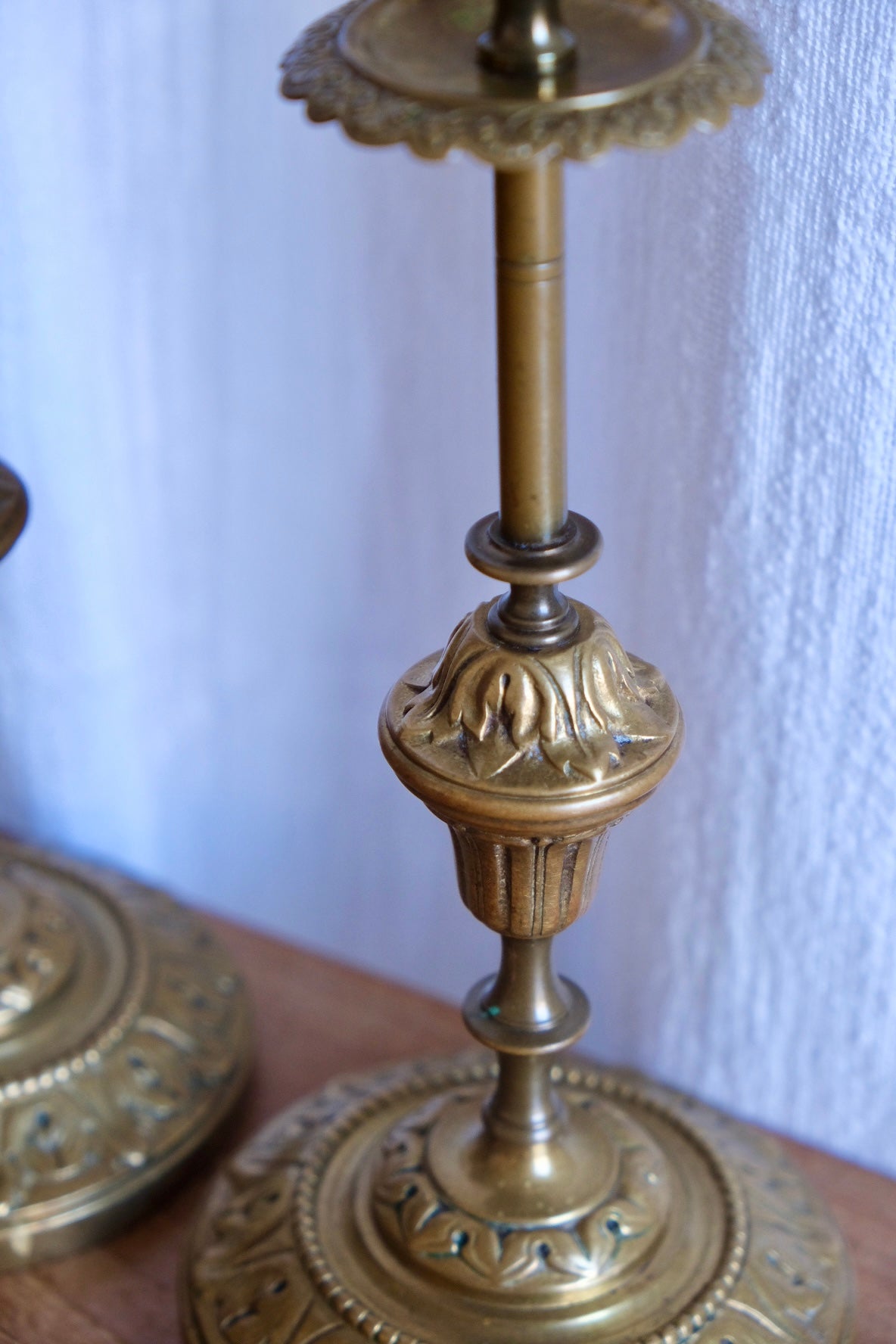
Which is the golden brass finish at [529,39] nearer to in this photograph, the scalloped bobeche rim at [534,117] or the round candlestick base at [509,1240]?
the scalloped bobeche rim at [534,117]

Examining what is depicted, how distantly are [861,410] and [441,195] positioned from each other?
0.80 ft

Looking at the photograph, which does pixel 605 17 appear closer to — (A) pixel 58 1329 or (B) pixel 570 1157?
(B) pixel 570 1157

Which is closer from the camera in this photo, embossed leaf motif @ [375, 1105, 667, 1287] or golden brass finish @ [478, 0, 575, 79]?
golden brass finish @ [478, 0, 575, 79]

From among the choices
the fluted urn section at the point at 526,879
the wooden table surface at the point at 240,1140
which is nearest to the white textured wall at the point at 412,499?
the wooden table surface at the point at 240,1140

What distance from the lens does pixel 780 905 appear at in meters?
0.63

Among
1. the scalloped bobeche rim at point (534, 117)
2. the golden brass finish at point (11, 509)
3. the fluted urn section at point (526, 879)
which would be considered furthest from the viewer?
the golden brass finish at point (11, 509)

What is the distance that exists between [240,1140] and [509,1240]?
199mm

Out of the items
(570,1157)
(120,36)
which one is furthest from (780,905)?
(120,36)

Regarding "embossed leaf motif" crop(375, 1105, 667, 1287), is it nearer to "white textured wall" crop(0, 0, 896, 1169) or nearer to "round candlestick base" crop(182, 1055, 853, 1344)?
"round candlestick base" crop(182, 1055, 853, 1344)

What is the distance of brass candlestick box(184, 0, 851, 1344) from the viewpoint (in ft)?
1.19

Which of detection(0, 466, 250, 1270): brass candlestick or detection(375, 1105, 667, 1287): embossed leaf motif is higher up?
detection(375, 1105, 667, 1287): embossed leaf motif

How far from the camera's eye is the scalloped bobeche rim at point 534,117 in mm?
333

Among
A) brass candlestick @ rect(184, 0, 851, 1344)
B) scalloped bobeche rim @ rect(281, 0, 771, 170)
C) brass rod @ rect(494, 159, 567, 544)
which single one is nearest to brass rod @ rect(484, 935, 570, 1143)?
brass candlestick @ rect(184, 0, 851, 1344)

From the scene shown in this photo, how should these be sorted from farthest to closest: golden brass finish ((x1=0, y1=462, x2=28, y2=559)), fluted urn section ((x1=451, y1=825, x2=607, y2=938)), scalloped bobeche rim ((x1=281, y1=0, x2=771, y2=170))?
golden brass finish ((x1=0, y1=462, x2=28, y2=559)), fluted urn section ((x1=451, y1=825, x2=607, y2=938)), scalloped bobeche rim ((x1=281, y1=0, x2=771, y2=170))
